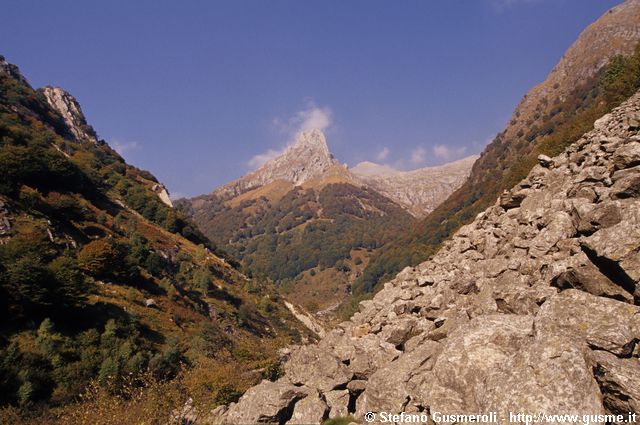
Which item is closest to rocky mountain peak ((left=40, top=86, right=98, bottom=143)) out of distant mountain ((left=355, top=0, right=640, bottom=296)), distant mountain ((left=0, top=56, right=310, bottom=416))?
distant mountain ((left=0, top=56, right=310, bottom=416))

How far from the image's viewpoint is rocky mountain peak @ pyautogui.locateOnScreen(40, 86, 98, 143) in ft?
396

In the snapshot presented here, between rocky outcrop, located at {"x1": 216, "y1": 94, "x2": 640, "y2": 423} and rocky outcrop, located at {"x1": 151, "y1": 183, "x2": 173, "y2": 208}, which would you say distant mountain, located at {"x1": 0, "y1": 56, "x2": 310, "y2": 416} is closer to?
rocky outcrop, located at {"x1": 216, "y1": 94, "x2": 640, "y2": 423}

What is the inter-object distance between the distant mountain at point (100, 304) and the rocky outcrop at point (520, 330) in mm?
6576

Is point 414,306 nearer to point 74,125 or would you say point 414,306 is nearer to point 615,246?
point 615,246

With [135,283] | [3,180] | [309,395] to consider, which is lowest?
[309,395]

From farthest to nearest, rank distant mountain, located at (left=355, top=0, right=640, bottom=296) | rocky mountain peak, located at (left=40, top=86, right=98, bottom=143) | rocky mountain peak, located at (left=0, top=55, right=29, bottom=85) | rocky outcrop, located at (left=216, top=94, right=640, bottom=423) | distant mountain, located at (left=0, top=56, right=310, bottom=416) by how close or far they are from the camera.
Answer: distant mountain, located at (left=355, top=0, right=640, bottom=296), rocky mountain peak, located at (left=40, top=86, right=98, bottom=143), rocky mountain peak, located at (left=0, top=55, right=29, bottom=85), distant mountain, located at (left=0, top=56, right=310, bottom=416), rocky outcrop, located at (left=216, top=94, right=640, bottom=423)

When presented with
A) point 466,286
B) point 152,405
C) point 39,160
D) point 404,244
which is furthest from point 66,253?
point 404,244

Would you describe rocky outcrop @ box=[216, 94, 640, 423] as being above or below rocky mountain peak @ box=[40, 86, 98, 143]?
below

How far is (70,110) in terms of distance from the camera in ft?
436

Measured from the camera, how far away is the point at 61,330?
28.5 meters

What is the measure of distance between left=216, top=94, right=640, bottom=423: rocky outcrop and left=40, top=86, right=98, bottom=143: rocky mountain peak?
127 meters

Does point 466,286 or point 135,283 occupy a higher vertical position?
point 135,283

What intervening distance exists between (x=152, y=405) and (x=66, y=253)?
27.9m

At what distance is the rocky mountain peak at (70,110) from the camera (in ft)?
396
